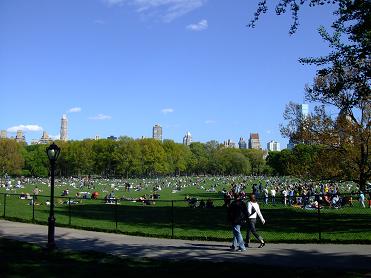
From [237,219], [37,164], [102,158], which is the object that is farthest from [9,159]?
[237,219]

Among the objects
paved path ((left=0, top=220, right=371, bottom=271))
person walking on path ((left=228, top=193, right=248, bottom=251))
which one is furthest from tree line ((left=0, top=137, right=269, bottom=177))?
person walking on path ((left=228, top=193, right=248, bottom=251))

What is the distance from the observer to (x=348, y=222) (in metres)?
19.4

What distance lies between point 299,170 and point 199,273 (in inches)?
897

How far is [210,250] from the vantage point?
41.3 feet

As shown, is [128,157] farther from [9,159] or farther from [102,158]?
[9,159]

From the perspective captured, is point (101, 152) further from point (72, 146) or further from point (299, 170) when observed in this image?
point (299, 170)

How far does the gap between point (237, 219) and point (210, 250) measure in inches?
45.6

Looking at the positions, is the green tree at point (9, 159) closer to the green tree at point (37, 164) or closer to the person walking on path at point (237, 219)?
the green tree at point (37, 164)

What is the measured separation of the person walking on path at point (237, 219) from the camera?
1231 centimetres

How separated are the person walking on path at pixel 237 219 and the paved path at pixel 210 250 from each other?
0.29 m

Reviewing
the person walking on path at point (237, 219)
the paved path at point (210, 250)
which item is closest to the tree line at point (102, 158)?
the paved path at point (210, 250)

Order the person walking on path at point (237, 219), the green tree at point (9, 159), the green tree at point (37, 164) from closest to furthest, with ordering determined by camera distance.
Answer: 1. the person walking on path at point (237, 219)
2. the green tree at point (9, 159)
3. the green tree at point (37, 164)

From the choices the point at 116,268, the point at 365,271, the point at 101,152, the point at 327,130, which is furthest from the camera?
the point at 101,152

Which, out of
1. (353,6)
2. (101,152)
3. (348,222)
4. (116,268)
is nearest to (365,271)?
(116,268)
